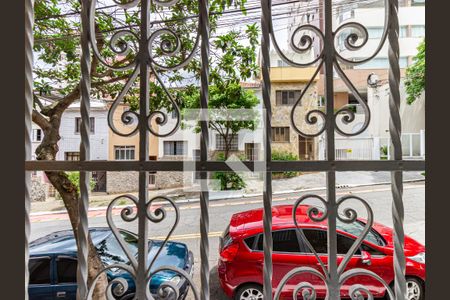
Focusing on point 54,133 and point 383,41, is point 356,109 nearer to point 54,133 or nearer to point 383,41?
point 383,41

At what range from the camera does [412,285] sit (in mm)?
840

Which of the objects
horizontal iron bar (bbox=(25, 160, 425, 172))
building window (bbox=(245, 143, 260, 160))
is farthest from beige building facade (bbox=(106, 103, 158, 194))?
building window (bbox=(245, 143, 260, 160))

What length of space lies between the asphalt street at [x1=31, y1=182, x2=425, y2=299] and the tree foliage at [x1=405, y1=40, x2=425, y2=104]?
0.87 ft

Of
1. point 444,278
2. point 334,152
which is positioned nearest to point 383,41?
point 334,152

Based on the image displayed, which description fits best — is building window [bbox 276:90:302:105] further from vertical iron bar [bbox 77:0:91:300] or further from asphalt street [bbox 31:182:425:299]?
vertical iron bar [bbox 77:0:91:300]

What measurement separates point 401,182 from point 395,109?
17 cm

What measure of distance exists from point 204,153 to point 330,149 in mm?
291

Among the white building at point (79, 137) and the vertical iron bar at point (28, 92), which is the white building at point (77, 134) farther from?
the vertical iron bar at point (28, 92)

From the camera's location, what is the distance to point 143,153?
2.12 ft

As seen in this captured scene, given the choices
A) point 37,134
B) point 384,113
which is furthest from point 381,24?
point 37,134

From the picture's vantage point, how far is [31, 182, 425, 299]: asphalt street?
763 millimetres

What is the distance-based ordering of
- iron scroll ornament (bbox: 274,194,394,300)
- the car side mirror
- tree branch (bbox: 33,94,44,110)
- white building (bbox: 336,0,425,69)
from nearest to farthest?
iron scroll ornament (bbox: 274,194,394,300)
white building (bbox: 336,0,425,69)
the car side mirror
tree branch (bbox: 33,94,44,110)

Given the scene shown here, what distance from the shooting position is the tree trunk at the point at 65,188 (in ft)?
3.33

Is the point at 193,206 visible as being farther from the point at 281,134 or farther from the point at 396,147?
the point at 396,147
